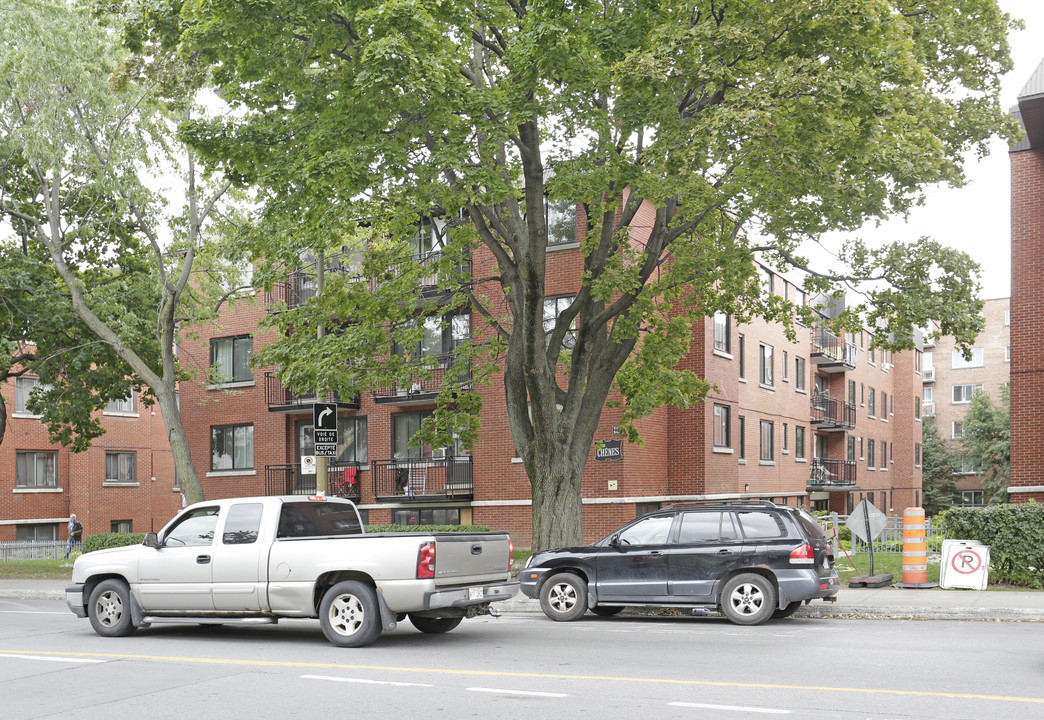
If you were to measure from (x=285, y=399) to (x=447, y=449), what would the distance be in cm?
618

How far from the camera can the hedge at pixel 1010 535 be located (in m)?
16.3

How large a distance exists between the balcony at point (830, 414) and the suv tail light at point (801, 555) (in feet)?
101

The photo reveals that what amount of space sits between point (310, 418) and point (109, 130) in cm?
1271

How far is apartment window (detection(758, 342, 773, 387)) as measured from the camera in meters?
36.9

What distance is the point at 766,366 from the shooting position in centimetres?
3744

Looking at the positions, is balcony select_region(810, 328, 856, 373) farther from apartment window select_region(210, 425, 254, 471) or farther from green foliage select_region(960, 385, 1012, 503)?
apartment window select_region(210, 425, 254, 471)

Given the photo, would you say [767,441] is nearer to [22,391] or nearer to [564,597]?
[564,597]

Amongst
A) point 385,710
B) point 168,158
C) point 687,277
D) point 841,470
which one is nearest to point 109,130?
point 168,158

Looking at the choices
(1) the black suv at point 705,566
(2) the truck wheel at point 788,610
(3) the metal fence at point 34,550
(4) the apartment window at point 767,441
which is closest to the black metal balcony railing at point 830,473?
(4) the apartment window at point 767,441

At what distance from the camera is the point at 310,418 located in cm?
3316

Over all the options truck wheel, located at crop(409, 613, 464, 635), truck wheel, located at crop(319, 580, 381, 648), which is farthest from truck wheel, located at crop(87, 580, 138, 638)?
truck wheel, located at crop(409, 613, 464, 635)

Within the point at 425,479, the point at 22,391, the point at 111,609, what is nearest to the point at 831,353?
the point at 425,479

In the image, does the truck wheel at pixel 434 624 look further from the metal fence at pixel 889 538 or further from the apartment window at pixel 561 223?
the apartment window at pixel 561 223

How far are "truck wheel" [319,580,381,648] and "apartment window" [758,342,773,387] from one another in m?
27.0
